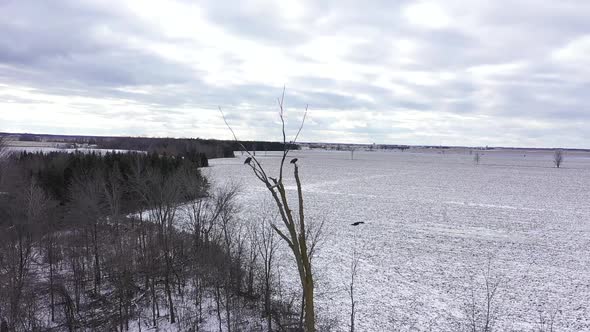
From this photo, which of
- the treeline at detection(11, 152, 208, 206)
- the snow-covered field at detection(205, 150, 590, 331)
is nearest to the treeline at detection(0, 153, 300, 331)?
the snow-covered field at detection(205, 150, 590, 331)

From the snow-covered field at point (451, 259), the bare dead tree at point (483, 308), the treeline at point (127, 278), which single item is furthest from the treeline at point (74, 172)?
the bare dead tree at point (483, 308)

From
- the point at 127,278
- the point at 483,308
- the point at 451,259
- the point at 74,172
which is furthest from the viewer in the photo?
the point at 74,172

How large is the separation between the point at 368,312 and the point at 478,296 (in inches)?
216

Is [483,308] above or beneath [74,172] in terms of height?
beneath

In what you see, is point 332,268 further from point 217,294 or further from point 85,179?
point 85,179

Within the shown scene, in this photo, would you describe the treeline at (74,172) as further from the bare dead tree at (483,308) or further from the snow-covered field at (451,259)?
the bare dead tree at (483,308)

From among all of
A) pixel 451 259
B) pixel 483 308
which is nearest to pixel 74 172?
pixel 451 259

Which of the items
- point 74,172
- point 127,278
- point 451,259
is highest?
point 74,172

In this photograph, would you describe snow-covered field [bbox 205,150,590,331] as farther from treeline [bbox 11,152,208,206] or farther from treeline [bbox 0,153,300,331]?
treeline [bbox 11,152,208,206]

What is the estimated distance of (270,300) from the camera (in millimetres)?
19141

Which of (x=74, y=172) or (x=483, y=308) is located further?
(x=74, y=172)

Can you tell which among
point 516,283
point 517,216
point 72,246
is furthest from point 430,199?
point 72,246

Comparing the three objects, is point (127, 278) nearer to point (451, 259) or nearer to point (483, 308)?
point (483, 308)

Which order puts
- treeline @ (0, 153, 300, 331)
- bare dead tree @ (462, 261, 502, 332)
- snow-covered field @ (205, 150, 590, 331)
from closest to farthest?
1. bare dead tree @ (462, 261, 502, 332)
2. snow-covered field @ (205, 150, 590, 331)
3. treeline @ (0, 153, 300, 331)
